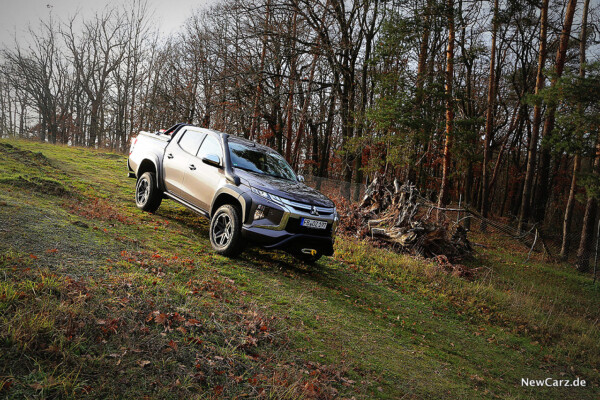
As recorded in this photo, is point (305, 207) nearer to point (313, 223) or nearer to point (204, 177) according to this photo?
point (313, 223)

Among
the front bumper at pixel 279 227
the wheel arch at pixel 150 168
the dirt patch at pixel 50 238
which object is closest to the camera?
the dirt patch at pixel 50 238

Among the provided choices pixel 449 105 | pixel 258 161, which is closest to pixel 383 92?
pixel 449 105

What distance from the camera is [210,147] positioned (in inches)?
270

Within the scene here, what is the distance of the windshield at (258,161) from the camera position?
21.8ft

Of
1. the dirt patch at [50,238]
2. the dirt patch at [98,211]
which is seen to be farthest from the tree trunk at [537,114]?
the dirt patch at [50,238]

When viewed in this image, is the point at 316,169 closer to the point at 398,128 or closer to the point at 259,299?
the point at 398,128

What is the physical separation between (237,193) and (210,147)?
1.47 metres

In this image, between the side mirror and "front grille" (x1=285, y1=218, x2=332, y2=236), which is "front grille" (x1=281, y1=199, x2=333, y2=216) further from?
the side mirror

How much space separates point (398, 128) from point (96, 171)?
12.2 m

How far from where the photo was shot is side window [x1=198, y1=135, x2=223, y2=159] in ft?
22.1

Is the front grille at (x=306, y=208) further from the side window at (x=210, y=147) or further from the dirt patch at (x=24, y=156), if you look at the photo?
the dirt patch at (x=24, y=156)

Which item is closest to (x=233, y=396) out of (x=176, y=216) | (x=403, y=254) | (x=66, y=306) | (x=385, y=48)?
(x=66, y=306)

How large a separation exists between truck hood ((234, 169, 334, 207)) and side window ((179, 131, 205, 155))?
4.44ft

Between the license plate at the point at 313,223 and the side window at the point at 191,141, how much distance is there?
8.95ft
